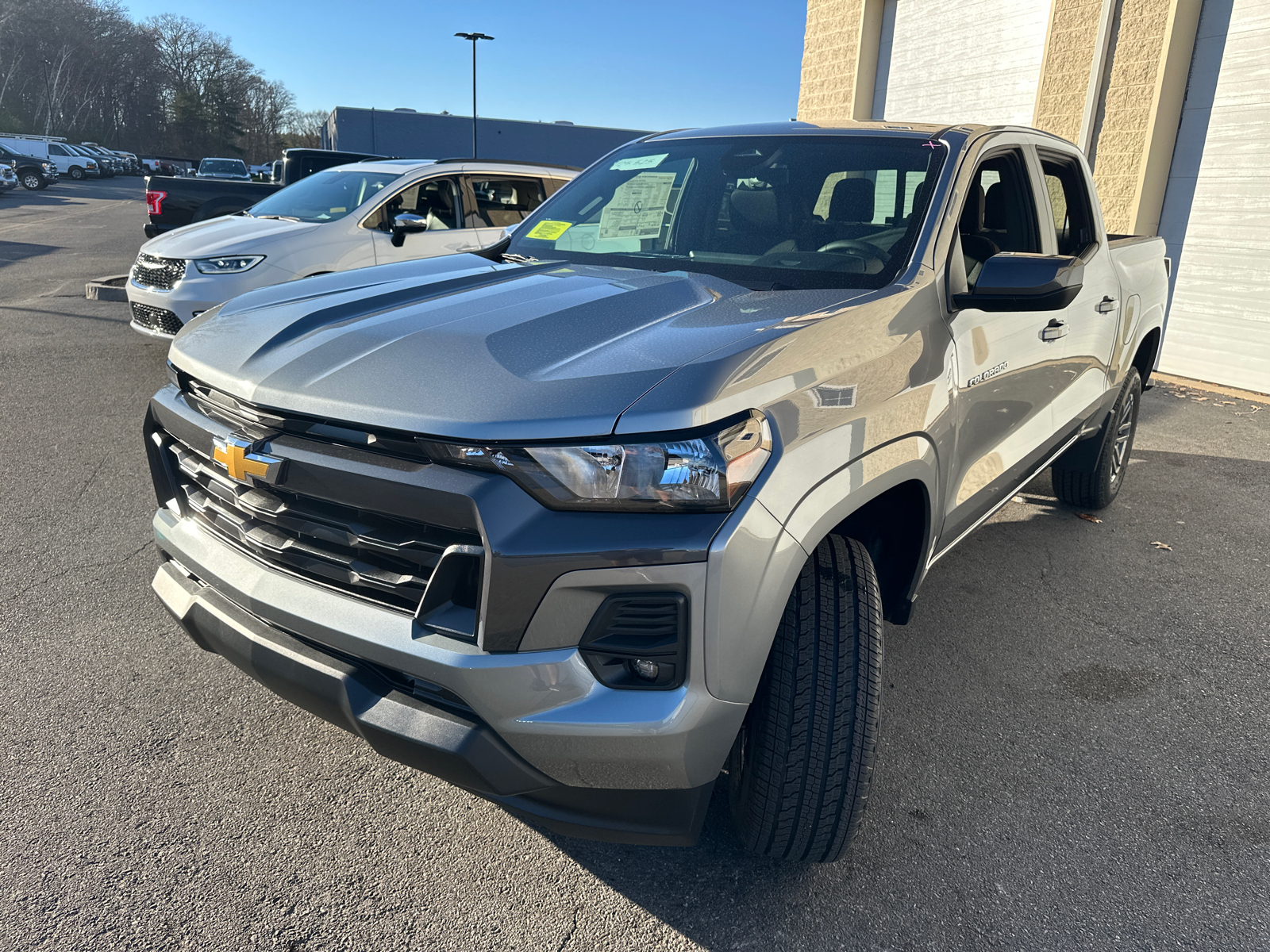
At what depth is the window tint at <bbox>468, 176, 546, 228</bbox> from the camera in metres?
7.79

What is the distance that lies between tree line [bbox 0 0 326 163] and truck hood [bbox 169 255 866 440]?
298ft

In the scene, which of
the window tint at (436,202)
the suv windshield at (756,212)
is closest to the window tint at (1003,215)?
the suv windshield at (756,212)

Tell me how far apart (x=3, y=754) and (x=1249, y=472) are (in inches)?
259

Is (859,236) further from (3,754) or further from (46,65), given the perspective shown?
(46,65)

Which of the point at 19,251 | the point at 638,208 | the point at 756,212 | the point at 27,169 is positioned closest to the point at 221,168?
the point at 27,169

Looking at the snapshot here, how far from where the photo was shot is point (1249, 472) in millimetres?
5723

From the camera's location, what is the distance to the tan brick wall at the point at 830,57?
1309 cm

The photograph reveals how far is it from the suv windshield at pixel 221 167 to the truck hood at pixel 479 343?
131 feet

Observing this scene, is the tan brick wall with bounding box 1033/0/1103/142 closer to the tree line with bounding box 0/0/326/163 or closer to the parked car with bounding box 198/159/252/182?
the parked car with bounding box 198/159/252/182

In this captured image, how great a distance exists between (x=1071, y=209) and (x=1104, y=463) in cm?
135

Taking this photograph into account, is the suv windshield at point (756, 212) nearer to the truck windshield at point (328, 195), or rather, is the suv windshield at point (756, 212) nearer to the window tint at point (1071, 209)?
the window tint at point (1071, 209)

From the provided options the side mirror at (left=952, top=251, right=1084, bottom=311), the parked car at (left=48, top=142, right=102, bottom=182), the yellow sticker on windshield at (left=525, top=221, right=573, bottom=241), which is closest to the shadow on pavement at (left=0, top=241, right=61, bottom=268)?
the yellow sticker on windshield at (left=525, top=221, right=573, bottom=241)

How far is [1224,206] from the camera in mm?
8398

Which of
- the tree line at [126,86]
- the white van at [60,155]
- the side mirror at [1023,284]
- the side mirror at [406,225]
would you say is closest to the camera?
the side mirror at [1023,284]
